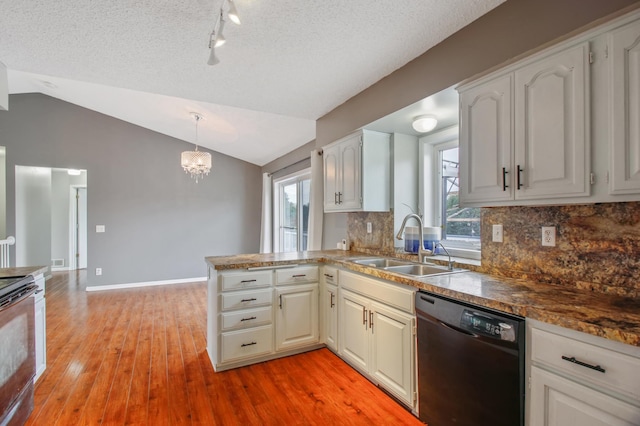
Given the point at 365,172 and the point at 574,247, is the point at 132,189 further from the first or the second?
the point at 574,247

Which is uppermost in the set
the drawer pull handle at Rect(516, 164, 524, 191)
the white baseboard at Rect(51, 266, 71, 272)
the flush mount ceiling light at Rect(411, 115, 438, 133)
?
the flush mount ceiling light at Rect(411, 115, 438, 133)

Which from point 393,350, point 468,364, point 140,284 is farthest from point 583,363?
point 140,284

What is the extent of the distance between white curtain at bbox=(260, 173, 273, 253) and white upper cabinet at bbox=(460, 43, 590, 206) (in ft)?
15.9

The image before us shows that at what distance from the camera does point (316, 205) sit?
12.9 ft

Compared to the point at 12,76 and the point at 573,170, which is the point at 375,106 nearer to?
the point at 573,170

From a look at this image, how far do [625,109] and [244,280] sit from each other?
2450 millimetres

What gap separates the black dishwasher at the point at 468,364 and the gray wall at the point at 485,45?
4.46 feet

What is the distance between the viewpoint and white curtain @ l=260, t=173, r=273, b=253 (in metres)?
6.32

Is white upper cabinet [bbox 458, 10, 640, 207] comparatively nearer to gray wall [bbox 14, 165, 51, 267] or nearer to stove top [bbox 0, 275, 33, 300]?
stove top [bbox 0, 275, 33, 300]

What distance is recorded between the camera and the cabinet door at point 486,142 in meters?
1.62

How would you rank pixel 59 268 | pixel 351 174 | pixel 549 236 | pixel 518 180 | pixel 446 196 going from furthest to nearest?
pixel 59 268 < pixel 351 174 < pixel 446 196 < pixel 549 236 < pixel 518 180

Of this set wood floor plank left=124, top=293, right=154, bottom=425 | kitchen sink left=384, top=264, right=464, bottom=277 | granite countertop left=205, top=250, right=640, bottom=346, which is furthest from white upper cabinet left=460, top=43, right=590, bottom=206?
wood floor plank left=124, top=293, right=154, bottom=425

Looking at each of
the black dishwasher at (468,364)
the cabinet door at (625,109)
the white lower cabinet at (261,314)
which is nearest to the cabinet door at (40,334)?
the white lower cabinet at (261,314)

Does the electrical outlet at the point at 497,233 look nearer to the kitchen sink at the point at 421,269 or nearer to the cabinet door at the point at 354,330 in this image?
the kitchen sink at the point at 421,269
